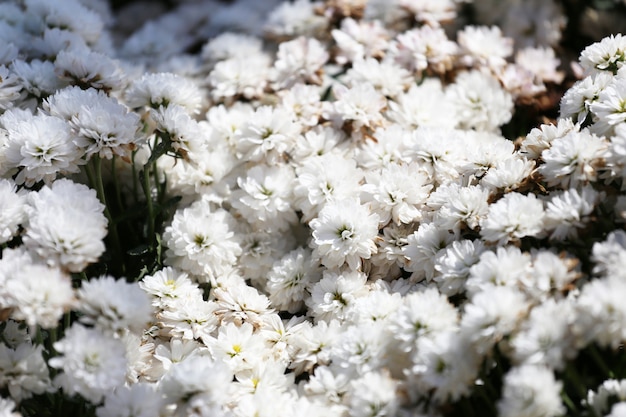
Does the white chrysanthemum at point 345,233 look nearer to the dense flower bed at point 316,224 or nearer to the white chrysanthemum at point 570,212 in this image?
the dense flower bed at point 316,224

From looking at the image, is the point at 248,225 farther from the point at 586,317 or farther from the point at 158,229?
the point at 586,317

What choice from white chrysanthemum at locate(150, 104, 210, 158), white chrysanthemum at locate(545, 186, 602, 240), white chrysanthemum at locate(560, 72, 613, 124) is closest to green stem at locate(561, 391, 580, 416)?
white chrysanthemum at locate(545, 186, 602, 240)

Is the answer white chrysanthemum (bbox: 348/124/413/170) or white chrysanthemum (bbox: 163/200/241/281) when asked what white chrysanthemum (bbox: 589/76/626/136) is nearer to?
white chrysanthemum (bbox: 348/124/413/170)

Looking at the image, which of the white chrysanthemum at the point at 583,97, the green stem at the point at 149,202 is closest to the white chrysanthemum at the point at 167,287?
the green stem at the point at 149,202

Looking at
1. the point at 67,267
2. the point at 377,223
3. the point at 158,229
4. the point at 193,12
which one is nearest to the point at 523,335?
the point at 377,223

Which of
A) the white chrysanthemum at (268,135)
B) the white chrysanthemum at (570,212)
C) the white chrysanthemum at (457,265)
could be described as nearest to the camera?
the white chrysanthemum at (570,212)

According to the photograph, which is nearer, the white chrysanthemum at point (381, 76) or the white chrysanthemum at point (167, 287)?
the white chrysanthemum at point (167, 287)

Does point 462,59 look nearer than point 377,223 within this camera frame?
No
